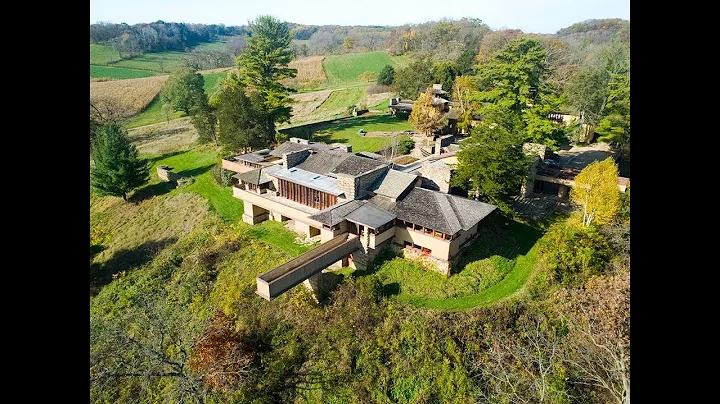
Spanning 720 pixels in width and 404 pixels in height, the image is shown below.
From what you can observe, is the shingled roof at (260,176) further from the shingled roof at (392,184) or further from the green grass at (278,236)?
the shingled roof at (392,184)

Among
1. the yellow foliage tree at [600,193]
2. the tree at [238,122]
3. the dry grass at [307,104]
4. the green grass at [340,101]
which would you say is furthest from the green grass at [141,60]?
the yellow foliage tree at [600,193]

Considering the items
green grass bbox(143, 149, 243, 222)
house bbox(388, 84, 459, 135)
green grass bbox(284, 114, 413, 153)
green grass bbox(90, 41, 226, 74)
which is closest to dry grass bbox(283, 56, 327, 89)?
green grass bbox(90, 41, 226, 74)

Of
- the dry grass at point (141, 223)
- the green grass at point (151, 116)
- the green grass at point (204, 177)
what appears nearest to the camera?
the dry grass at point (141, 223)

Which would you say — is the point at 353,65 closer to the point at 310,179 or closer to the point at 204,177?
the point at 204,177

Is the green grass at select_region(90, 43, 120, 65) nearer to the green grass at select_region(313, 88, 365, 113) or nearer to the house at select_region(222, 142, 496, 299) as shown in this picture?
the green grass at select_region(313, 88, 365, 113)

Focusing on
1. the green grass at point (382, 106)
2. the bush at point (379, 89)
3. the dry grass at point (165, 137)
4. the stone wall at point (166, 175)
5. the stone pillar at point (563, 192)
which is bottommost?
the stone pillar at point (563, 192)
